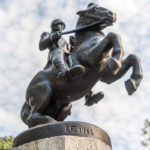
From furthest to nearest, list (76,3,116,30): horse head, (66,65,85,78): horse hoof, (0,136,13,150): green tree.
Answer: (0,136,13,150): green tree, (76,3,116,30): horse head, (66,65,85,78): horse hoof

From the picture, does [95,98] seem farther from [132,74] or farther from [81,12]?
[81,12]

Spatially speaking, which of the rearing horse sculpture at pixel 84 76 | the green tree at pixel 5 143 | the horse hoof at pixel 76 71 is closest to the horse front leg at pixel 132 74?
the rearing horse sculpture at pixel 84 76

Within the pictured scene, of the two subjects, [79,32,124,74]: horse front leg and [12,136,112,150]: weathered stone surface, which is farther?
[79,32,124,74]: horse front leg

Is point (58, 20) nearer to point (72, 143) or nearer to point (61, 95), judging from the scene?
point (61, 95)

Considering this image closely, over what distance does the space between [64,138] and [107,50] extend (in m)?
1.82

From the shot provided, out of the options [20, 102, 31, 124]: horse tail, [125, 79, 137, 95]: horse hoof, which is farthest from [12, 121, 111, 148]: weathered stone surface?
[20, 102, 31, 124]: horse tail

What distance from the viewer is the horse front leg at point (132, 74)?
5422mm

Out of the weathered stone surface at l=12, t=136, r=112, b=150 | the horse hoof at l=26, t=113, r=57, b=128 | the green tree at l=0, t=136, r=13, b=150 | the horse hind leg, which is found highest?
the green tree at l=0, t=136, r=13, b=150

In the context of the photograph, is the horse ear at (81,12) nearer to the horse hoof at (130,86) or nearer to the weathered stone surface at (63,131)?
the horse hoof at (130,86)

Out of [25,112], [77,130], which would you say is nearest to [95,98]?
[25,112]

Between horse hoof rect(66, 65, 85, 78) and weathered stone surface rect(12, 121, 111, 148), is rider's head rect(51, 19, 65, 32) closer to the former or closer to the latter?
horse hoof rect(66, 65, 85, 78)

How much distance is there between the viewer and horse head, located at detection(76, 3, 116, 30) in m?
6.25

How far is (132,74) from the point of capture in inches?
222

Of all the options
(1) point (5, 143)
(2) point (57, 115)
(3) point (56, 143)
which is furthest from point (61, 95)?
(1) point (5, 143)
